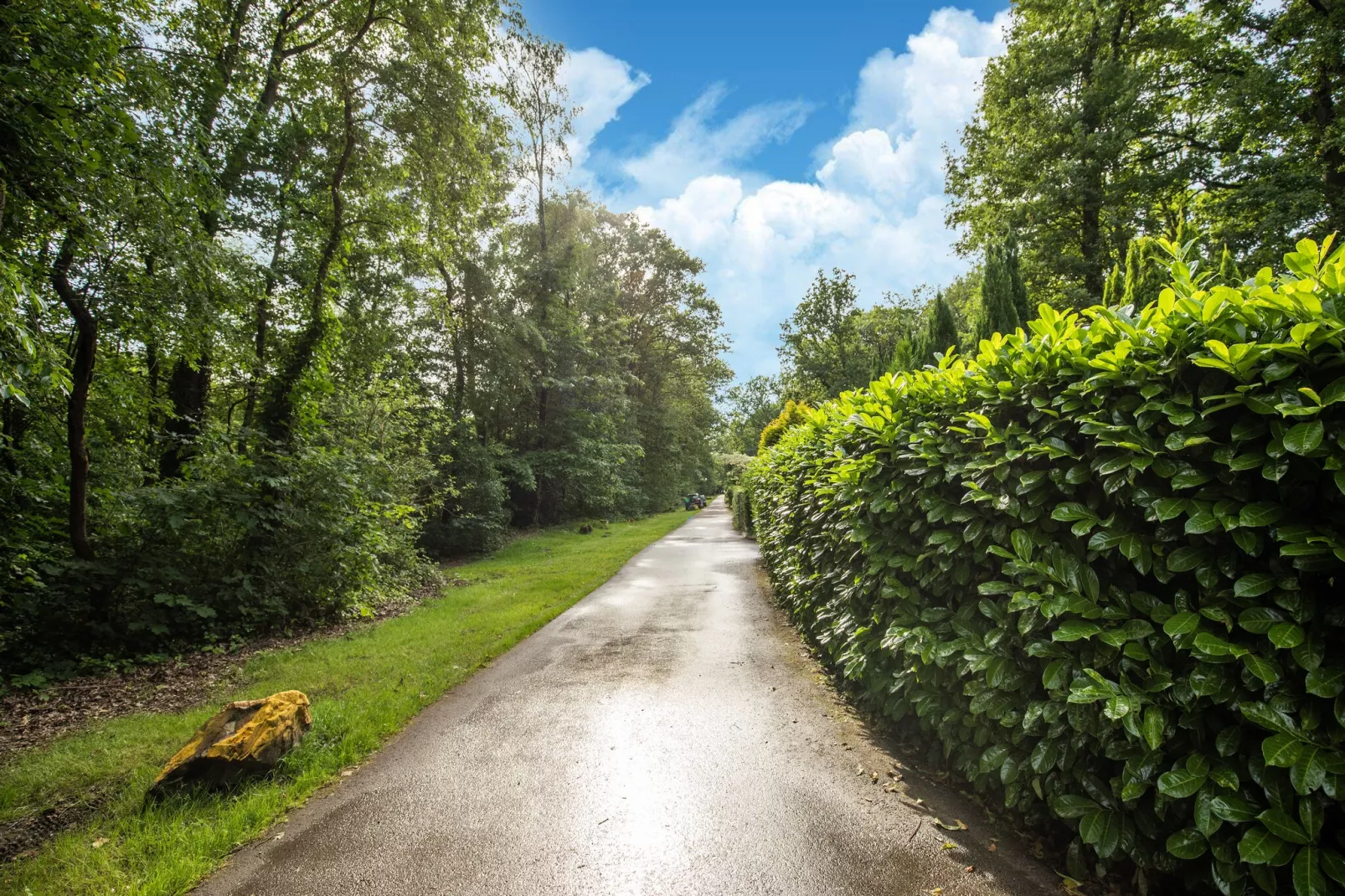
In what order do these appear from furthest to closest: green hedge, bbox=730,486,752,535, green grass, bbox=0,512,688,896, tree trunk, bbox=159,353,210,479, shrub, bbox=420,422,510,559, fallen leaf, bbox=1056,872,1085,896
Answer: green hedge, bbox=730,486,752,535 < shrub, bbox=420,422,510,559 < tree trunk, bbox=159,353,210,479 < green grass, bbox=0,512,688,896 < fallen leaf, bbox=1056,872,1085,896

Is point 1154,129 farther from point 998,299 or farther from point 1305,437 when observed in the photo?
point 1305,437

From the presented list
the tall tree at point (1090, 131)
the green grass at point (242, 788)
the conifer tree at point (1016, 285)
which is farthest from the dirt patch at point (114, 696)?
the tall tree at point (1090, 131)

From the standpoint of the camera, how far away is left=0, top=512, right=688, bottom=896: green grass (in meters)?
2.51

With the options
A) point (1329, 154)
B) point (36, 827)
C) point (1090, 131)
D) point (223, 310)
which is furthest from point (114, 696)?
point (1329, 154)

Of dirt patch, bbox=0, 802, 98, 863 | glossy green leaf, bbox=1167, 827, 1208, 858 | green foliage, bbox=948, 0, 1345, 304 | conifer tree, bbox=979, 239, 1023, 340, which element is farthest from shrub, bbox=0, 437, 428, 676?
green foliage, bbox=948, 0, 1345, 304

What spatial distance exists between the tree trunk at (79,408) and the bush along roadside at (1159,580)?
8.44 metres

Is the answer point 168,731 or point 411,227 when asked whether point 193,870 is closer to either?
point 168,731

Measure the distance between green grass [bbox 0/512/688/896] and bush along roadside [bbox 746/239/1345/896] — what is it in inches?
149

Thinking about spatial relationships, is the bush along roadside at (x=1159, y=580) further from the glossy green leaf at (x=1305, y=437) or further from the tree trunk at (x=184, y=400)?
the tree trunk at (x=184, y=400)

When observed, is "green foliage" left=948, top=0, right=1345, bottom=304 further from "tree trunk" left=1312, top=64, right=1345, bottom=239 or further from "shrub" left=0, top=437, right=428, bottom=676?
"shrub" left=0, top=437, right=428, bottom=676

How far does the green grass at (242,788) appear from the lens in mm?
2514

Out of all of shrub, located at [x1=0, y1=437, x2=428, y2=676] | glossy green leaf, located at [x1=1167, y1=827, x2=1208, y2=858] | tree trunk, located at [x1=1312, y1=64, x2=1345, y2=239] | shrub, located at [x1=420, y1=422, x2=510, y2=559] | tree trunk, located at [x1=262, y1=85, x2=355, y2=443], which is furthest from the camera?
shrub, located at [x1=420, y1=422, x2=510, y2=559]

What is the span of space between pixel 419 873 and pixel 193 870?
3.46 feet

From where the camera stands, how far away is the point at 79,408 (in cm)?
588
